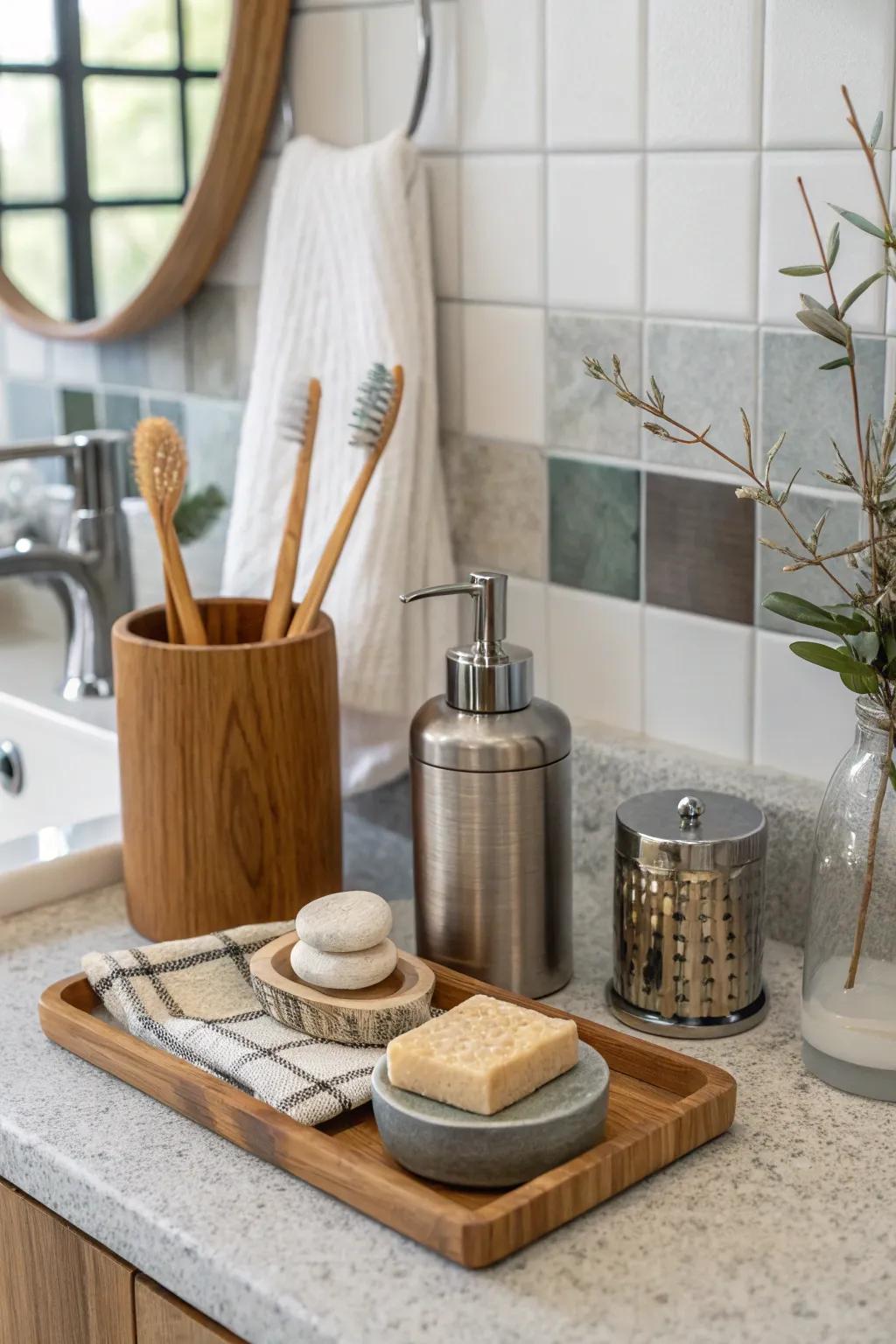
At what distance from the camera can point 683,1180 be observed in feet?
2.44

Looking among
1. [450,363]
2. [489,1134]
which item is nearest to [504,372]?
[450,363]

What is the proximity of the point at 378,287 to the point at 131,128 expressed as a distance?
1.21 ft

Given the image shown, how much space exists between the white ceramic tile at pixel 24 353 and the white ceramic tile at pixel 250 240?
292 mm

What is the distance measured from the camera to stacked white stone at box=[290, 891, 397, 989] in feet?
2.72

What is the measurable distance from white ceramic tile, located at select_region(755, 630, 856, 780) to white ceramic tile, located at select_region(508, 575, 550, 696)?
0.19 m

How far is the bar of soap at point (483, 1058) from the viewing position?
71 centimetres

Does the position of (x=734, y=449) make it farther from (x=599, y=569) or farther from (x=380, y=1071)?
(x=380, y=1071)

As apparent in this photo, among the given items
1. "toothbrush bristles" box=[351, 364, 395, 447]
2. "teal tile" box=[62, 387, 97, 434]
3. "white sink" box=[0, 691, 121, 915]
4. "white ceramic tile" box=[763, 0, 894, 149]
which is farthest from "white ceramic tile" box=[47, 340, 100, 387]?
"white ceramic tile" box=[763, 0, 894, 149]

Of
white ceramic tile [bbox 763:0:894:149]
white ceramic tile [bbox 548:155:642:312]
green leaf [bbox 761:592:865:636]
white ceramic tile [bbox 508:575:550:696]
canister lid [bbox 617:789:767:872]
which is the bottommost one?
canister lid [bbox 617:789:767:872]

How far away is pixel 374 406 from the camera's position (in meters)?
1.03

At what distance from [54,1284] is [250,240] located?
0.85m

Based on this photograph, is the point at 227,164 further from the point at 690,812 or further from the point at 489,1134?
the point at 489,1134

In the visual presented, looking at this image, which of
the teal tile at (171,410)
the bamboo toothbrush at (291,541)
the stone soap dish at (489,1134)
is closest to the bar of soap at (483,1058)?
the stone soap dish at (489,1134)

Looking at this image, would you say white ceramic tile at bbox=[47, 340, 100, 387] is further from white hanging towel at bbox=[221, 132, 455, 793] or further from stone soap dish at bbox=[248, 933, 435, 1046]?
stone soap dish at bbox=[248, 933, 435, 1046]
